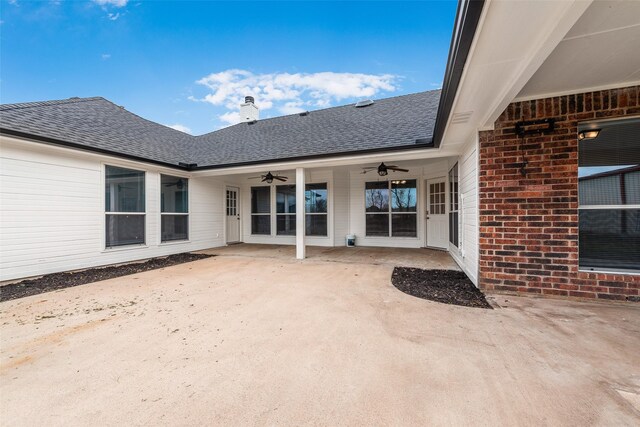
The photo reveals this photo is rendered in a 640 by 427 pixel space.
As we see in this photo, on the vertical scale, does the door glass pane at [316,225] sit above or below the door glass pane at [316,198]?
below

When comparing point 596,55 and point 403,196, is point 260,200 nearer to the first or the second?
point 403,196

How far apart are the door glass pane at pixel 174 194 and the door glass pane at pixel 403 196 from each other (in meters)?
6.61

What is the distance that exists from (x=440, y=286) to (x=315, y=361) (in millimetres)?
2865

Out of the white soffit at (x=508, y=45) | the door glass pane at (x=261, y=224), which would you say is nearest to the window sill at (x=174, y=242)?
the door glass pane at (x=261, y=224)

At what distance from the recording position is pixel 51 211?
5031 millimetres

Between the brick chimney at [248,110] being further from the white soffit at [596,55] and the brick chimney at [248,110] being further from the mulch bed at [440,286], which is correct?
the white soffit at [596,55]

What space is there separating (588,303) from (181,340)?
193 inches

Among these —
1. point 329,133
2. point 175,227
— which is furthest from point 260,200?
point 329,133

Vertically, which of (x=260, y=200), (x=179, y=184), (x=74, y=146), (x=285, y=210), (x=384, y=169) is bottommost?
(x=285, y=210)

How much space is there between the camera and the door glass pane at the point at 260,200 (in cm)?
970

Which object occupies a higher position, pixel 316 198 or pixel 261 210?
pixel 316 198

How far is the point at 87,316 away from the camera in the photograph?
305cm

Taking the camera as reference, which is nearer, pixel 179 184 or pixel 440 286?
pixel 440 286

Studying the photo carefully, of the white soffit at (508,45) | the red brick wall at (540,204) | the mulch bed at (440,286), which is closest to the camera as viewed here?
the white soffit at (508,45)
